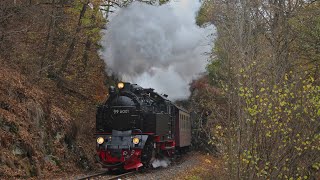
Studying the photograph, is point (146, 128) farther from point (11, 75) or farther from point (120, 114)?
point (11, 75)

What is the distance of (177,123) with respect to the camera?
20016 mm

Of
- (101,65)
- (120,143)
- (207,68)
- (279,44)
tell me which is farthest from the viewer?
(207,68)

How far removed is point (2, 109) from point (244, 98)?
316 inches

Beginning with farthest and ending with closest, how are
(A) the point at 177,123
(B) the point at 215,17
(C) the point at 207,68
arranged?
(C) the point at 207,68
(B) the point at 215,17
(A) the point at 177,123

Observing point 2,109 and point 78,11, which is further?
point 78,11

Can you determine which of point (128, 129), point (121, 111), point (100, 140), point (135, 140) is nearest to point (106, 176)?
point (100, 140)

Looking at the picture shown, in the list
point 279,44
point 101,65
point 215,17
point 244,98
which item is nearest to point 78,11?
point 101,65

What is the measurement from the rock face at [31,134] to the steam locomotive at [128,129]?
1353 mm

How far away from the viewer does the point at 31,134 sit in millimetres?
13633

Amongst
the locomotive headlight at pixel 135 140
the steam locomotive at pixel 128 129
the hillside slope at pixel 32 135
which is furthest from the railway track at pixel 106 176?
the hillside slope at pixel 32 135

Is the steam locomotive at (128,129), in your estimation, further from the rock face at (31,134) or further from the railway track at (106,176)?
the rock face at (31,134)

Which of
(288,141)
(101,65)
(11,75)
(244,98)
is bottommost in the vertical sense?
(288,141)

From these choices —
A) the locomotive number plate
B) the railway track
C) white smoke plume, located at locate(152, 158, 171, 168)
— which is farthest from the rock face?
white smoke plume, located at locate(152, 158, 171, 168)

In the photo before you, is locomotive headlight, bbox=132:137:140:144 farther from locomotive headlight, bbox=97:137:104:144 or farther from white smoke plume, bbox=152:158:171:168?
white smoke plume, bbox=152:158:171:168
